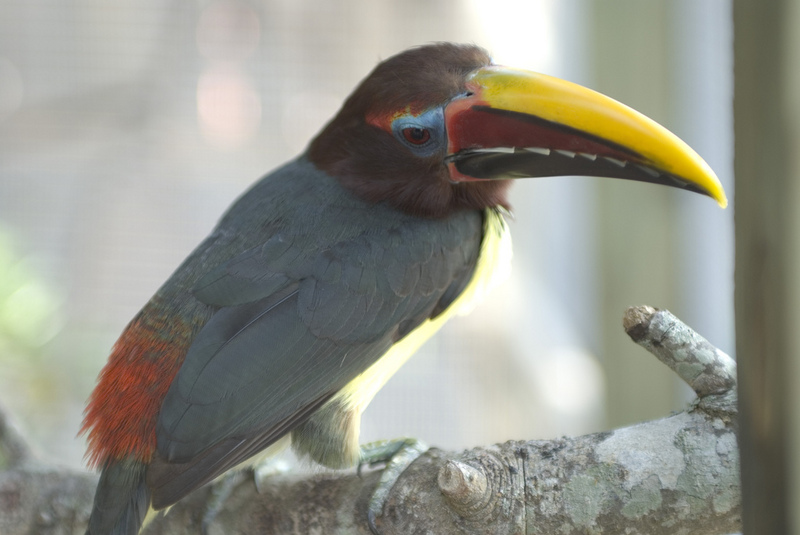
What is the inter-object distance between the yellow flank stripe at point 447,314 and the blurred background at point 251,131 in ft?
3.22

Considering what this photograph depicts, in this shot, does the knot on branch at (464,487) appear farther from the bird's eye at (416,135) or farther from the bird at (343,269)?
the bird's eye at (416,135)

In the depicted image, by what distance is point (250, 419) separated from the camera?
2.85 feet

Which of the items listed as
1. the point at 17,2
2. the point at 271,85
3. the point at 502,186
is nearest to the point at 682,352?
the point at 502,186

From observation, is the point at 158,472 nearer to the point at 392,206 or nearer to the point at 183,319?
the point at 183,319

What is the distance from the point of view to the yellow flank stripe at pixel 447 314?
1009mm

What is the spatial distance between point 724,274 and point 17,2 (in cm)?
195

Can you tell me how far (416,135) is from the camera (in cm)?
102

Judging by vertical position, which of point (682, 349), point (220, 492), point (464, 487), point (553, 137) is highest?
point (553, 137)

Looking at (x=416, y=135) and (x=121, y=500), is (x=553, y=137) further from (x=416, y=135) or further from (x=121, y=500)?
(x=121, y=500)

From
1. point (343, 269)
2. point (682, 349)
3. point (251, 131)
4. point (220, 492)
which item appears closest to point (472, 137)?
point (343, 269)

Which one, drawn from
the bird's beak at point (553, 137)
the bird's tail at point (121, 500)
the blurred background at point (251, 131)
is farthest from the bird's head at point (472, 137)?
the blurred background at point (251, 131)

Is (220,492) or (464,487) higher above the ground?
(464,487)

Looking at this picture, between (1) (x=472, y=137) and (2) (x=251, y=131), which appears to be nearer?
(1) (x=472, y=137)

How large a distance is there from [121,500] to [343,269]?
0.36 metres
